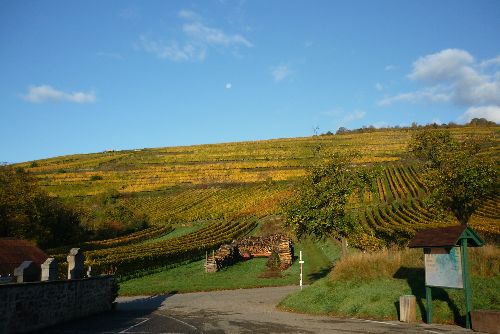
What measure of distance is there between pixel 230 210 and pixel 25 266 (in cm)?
6388

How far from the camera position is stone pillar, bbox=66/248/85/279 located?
21188 mm

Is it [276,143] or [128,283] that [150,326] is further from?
[276,143]

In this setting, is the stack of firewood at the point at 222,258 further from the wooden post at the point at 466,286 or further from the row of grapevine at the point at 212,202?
the wooden post at the point at 466,286

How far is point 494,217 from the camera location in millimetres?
49281

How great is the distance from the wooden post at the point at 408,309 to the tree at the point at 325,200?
A: 11.8 metres

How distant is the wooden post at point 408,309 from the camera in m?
16.0

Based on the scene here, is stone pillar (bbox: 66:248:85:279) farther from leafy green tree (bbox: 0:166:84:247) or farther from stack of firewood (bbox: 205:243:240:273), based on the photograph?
leafy green tree (bbox: 0:166:84:247)

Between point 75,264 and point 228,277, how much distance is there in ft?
57.3

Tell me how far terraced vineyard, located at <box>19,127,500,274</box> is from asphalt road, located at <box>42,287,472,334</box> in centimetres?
919

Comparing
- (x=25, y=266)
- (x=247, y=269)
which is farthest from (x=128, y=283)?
(x=25, y=266)

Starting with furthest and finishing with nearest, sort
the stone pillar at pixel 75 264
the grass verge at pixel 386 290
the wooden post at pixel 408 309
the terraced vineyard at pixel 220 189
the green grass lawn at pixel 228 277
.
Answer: the terraced vineyard at pixel 220 189
the green grass lawn at pixel 228 277
the stone pillar at pixel 75 264
the grass verge at pixel 386 290
the wooden post at pixel 408 309

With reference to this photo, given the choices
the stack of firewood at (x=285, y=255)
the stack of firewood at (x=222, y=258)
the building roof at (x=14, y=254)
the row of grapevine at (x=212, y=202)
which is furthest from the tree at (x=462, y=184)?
the row of grapevine at (x=212, y=202)

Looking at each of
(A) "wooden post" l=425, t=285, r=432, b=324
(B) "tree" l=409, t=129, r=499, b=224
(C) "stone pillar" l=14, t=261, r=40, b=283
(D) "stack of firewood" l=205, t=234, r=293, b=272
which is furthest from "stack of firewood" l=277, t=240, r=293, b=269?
(C) "stone pillar" l=14, t=261, r=40, b=283

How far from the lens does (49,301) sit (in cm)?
1772
